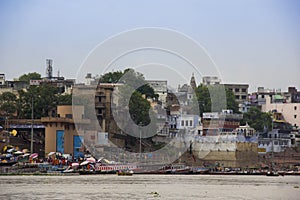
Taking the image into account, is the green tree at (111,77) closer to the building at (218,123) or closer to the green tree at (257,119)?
the building at (218,123)

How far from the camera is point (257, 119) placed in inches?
3588

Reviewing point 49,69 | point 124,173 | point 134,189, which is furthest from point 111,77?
point 134,189

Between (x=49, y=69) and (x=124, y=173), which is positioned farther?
(x=49, y=69)

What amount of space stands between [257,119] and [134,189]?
46.5 meters

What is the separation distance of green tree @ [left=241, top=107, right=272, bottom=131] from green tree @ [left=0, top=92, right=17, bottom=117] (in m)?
23.7

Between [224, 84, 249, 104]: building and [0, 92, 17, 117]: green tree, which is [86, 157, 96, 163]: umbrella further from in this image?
[224, 84, 249, 104]: building

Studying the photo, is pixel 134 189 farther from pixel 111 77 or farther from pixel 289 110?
pixel 289 110

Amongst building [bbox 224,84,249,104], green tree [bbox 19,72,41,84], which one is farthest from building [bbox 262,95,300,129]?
green tree [bbox 19,72,41,84]

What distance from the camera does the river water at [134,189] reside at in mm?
42000

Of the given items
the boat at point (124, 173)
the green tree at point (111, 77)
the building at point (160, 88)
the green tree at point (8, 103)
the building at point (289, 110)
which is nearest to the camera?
the boat at point (124, 173)

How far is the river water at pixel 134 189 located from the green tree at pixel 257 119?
3399 cm

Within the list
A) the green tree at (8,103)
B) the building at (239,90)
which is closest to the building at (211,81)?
the building at (239,90)

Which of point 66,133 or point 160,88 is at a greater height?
point 160,88

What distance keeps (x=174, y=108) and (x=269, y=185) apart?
40175mm
